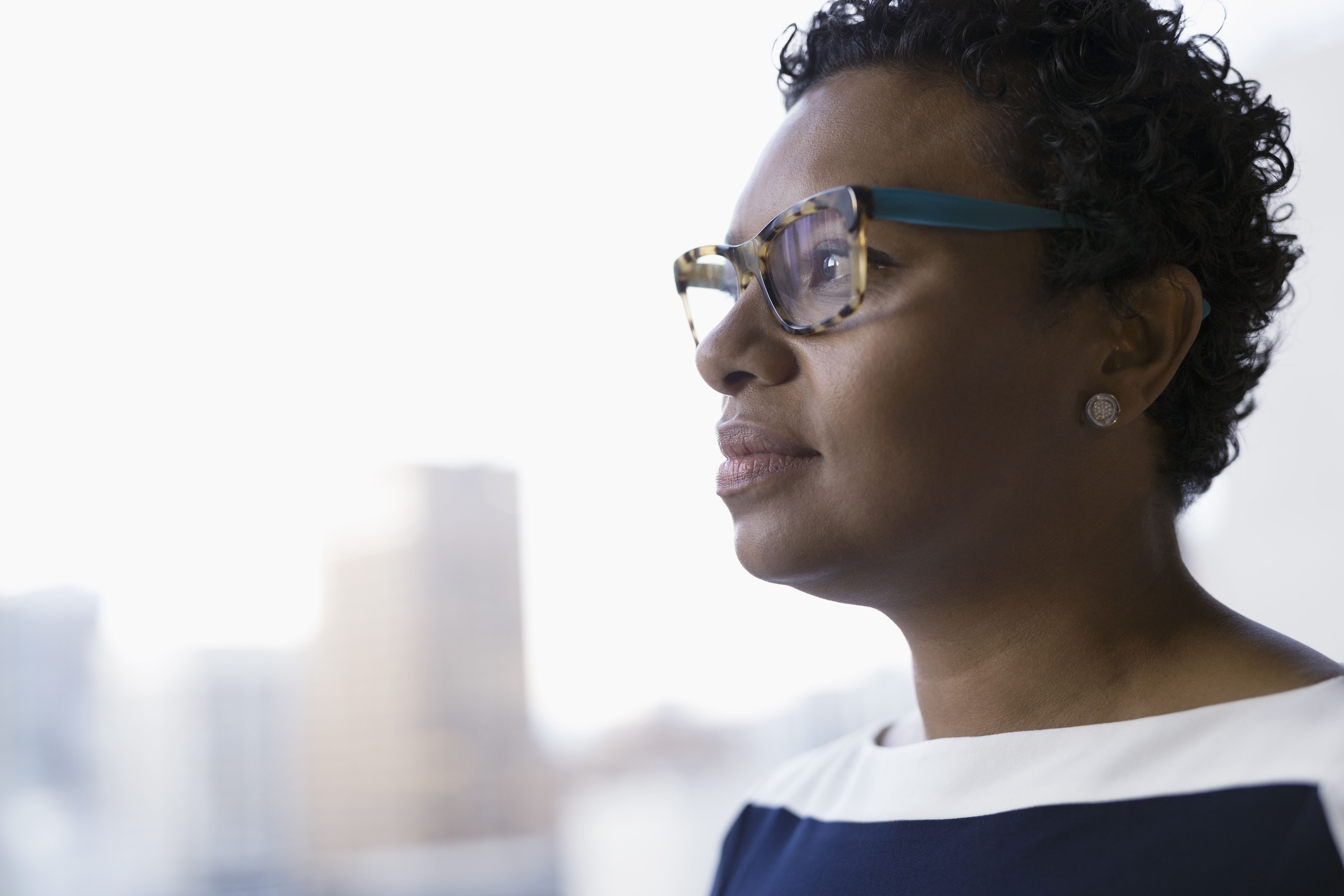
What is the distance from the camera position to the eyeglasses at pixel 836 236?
0.82 metres

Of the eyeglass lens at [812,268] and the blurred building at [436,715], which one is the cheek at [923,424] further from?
the blurred building at [436,715]

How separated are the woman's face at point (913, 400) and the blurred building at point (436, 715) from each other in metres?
3.53

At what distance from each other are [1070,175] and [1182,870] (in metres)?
0.53

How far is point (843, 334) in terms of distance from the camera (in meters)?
0.83

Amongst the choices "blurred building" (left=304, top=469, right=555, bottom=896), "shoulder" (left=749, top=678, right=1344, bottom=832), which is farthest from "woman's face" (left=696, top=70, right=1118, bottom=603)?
"blurred building" (left=304, top=469, right=555, bottom=896)

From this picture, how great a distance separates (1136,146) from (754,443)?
1.35ft

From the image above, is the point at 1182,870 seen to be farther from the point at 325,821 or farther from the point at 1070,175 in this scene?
the point at 325,821

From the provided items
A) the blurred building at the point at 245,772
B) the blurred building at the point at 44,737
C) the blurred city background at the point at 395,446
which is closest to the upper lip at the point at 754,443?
the blurred city background at the point at 395,446

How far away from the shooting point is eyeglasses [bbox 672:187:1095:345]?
821 millimetres

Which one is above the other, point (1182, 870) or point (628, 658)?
point (1182, 870)

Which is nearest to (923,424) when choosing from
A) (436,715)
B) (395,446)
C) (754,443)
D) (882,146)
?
(754,443)

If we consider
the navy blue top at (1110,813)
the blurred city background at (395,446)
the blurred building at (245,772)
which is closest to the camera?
the navy blue top at (1110,813)

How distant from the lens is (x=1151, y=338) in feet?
2.86

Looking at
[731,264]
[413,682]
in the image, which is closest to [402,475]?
[413,682]
